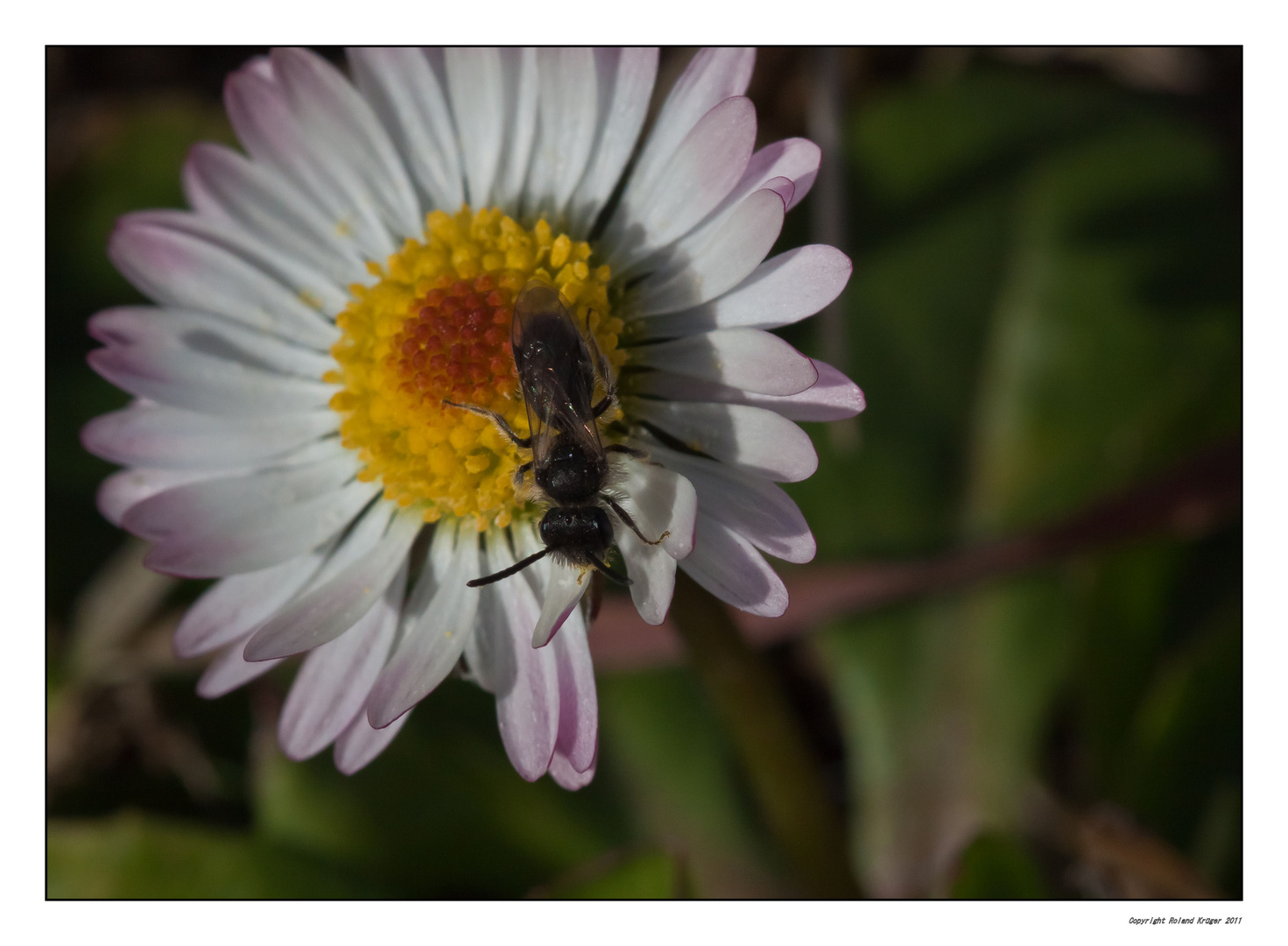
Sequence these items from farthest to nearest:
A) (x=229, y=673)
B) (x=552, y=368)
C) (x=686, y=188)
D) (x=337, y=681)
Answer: (x=229, y=673) < (x=337, y=681) < (x=686, y=188) < (x=552, y=368)

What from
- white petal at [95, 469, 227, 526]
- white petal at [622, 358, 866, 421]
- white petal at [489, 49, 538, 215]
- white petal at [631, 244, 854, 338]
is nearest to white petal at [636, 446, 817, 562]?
white petal at [622, 358, 866, 421]

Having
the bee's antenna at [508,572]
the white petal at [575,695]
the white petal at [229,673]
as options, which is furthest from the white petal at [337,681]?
the white petal at [575,695]

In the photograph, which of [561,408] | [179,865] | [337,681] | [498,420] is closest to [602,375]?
[561,408]

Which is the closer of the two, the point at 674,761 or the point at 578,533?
the point at 578,533

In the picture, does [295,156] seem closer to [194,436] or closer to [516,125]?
[516,125]

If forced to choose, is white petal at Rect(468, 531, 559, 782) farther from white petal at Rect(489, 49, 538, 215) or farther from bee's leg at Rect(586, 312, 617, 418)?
white petal at Rect(489, 49, 538, 215)
